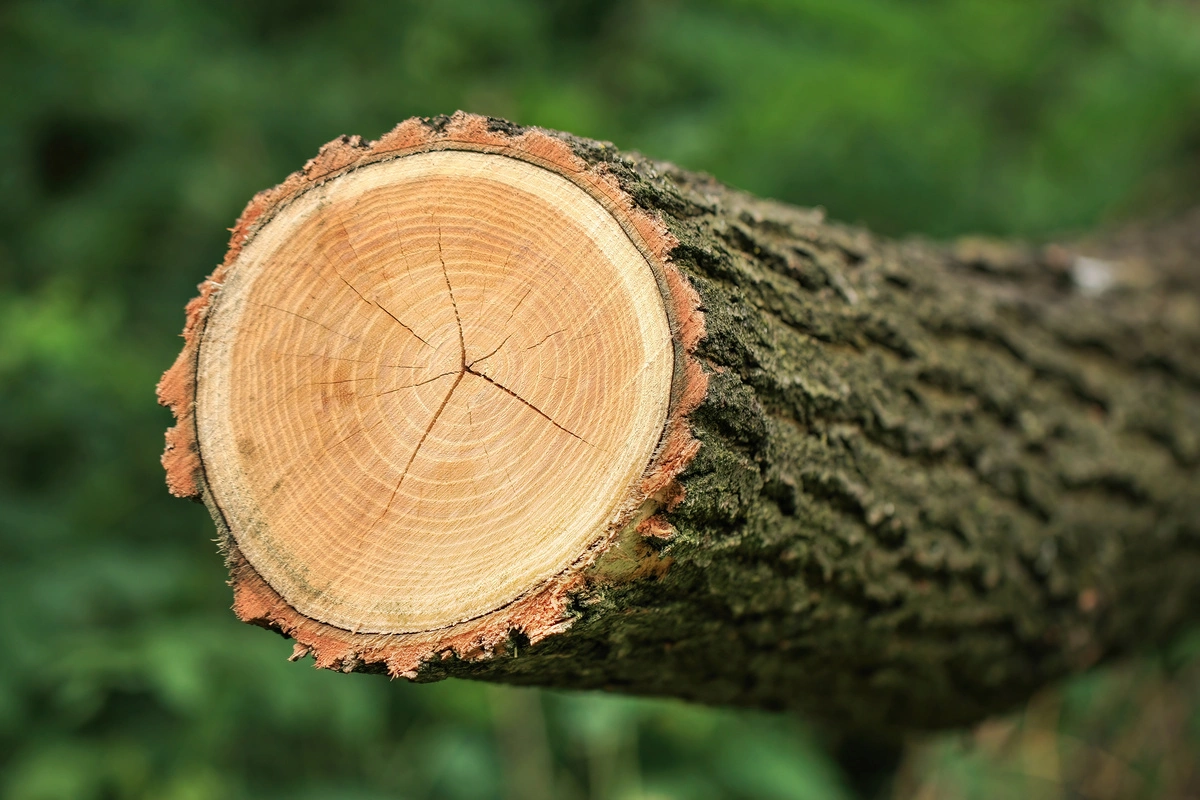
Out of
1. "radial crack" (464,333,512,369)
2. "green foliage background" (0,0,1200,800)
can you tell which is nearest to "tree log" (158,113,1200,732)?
"radial crack" (464,333,512,369)

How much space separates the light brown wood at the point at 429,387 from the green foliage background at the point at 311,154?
1117 millimetres

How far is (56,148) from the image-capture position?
Result: 111 inches

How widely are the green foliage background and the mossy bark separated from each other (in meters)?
0.66

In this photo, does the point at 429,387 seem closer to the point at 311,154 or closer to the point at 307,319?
the point at 307,319

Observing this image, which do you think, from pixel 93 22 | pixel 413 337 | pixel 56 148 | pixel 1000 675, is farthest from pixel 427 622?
pixel 56 148

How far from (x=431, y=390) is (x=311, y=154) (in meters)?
1.91

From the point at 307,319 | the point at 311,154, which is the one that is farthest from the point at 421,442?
the point at 311,154

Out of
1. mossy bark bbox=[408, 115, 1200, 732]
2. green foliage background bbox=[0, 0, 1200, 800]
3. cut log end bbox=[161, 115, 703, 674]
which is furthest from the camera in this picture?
green foliage background bbox=[0, 0, 1200, 800]

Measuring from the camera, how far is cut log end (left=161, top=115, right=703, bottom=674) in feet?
2.94

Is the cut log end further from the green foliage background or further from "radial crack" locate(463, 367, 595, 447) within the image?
the green foliage background

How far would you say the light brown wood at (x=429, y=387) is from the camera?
903 mm

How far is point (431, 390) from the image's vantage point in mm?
946

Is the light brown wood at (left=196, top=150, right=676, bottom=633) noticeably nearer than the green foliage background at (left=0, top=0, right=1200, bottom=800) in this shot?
Yes

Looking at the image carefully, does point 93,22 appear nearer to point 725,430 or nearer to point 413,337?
point 413,337
